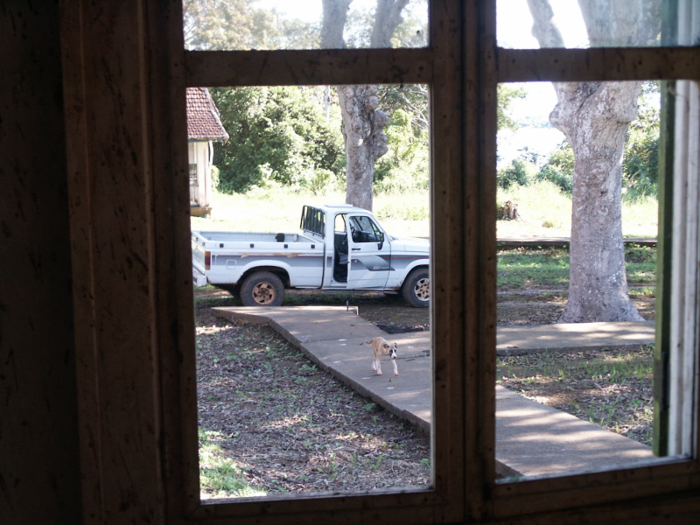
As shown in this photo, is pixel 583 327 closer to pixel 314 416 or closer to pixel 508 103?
pixel 314 416

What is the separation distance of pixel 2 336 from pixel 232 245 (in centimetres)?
805

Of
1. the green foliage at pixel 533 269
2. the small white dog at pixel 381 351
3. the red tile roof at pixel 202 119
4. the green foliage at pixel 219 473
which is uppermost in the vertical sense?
the red tile roof at pixel 202 119

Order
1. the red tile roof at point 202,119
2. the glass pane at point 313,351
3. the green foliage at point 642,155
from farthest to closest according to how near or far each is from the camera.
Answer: the green foliage at point 642,155 < the red tile roof at point 202,119 < the glass pane at point 313,351

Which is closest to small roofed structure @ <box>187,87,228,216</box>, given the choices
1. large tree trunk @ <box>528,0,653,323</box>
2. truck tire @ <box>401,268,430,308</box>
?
truck tire @ <box>401,268,430,308</box>

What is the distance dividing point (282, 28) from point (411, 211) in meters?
18.7

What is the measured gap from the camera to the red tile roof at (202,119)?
18156mm

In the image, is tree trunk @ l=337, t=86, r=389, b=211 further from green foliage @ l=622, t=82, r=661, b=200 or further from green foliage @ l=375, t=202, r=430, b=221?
green foliage @ l=622, t=82, r=661, b=200

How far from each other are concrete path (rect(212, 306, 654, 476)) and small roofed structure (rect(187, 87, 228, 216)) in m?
9.12

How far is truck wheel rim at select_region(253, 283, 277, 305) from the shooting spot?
1059 centimetres

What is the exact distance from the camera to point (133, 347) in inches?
79.3

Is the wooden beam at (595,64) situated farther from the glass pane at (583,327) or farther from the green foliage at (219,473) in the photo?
the green foliage at (219,473)

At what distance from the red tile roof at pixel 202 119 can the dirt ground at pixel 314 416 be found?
402 inches

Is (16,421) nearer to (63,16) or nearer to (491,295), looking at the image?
(63,16)

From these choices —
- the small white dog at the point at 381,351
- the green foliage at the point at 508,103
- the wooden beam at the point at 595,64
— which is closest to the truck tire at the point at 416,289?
the small white dog at the point at 381,351
